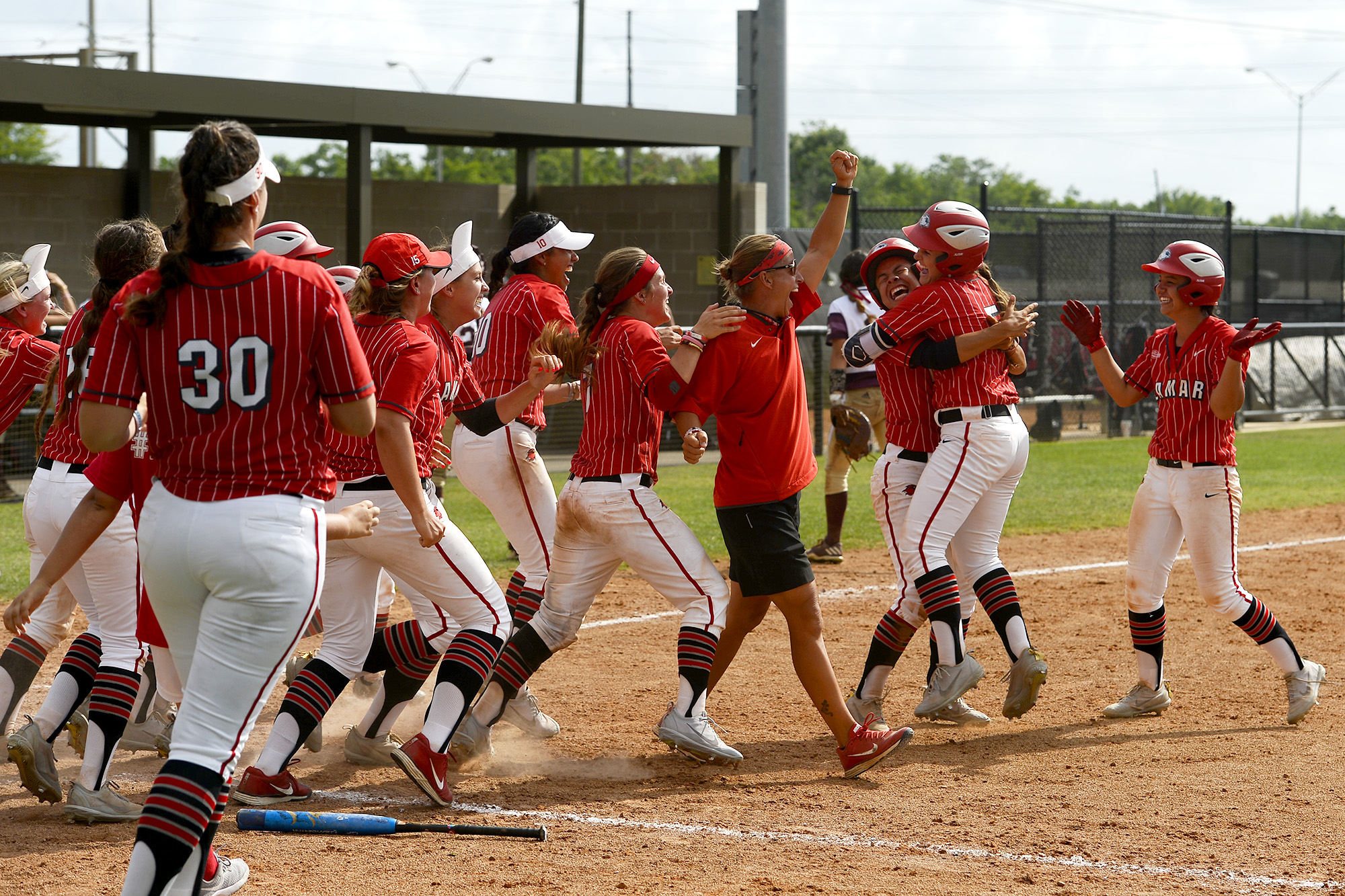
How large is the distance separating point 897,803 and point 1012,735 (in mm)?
1109

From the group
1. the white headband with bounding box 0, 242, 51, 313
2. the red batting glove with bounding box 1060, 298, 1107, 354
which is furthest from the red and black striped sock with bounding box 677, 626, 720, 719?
the white headband with bounding box 0, 242, 51, 313

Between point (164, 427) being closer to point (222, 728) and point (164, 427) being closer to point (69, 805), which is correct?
point (222, 728)

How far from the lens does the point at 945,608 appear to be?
17.7 feet

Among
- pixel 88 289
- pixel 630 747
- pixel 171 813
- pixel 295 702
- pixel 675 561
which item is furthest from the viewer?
pixel 88 289

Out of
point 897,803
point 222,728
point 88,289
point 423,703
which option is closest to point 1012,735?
point 897,803

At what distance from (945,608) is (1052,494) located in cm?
814

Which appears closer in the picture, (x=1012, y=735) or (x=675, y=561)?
(x=675, y=561)

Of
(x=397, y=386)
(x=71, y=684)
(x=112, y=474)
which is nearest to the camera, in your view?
(x=112, y=474)

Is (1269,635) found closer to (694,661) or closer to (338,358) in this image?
(694,661)

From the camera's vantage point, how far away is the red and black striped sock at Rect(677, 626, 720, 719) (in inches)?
194

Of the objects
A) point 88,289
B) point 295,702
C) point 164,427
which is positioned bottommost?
point 295,702

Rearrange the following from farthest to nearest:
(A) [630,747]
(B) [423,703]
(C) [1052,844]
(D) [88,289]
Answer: (D) [88,289] → (B) [423,703] → (A) [630,747] → (C) [1052,844]

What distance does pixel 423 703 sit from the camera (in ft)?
19.6

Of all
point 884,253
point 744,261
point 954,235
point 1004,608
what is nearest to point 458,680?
point 744,261
